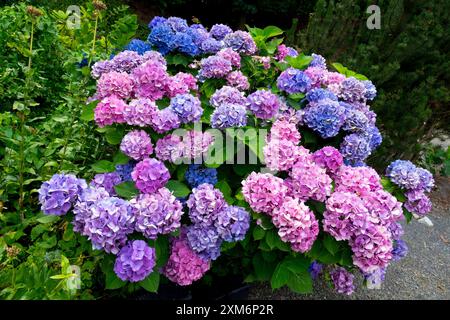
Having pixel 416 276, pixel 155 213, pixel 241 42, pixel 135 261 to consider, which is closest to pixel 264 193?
pixel 155 213

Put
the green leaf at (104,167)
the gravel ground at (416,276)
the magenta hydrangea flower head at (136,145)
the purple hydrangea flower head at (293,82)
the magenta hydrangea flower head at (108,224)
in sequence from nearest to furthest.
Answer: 1. the magenta hydrangea flower head at (108,224)
2. the magenta hydrangea flower head at (136,145)
3. the green leaf at (104,167)
4. the purple hydrangea flower head at (293,82)
5. the gravel ground at (416,276)

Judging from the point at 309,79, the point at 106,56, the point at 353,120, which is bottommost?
the point at 353,120

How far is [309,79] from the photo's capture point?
2031 mm

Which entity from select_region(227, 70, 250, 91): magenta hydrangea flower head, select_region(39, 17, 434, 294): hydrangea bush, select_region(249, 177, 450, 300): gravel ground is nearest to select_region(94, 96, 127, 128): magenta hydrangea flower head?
select_region(39, 17, 434, 294): hydrangea bush

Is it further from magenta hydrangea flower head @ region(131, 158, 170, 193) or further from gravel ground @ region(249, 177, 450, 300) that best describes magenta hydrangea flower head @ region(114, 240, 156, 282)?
gravel ground @ region(249, 177, 450, 300)

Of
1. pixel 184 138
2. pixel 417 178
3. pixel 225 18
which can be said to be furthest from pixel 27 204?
pixel 225 18

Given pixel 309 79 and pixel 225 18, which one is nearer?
pixel 309 79

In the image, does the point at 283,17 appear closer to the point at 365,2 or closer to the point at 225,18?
the point at 225,18

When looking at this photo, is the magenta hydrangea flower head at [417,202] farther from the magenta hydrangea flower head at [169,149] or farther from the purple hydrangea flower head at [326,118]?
the magenta hydrangea flower head at [169,149]

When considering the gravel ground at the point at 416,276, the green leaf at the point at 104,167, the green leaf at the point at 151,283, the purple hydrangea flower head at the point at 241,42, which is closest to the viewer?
the green leaf at the point at 151,283

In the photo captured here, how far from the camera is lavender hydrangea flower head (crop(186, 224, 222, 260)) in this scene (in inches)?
60.2

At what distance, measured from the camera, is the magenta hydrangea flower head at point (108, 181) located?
1661 millimetres

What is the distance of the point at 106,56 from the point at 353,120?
1.39m

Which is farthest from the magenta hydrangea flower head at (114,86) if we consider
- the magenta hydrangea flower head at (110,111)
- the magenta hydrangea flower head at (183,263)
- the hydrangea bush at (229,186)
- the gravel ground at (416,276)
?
the gravel ground at (416,276)
